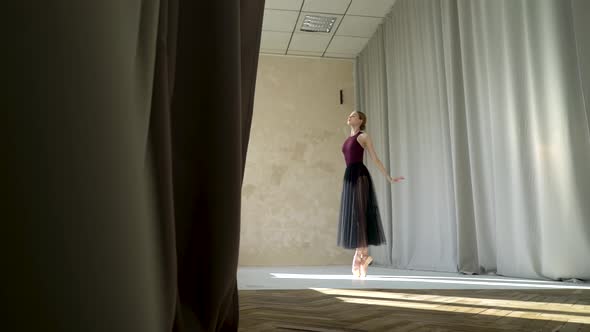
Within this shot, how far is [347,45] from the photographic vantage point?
253 inches

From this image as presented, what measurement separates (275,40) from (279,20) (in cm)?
62

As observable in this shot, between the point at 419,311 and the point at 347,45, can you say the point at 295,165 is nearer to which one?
the point at 347,45

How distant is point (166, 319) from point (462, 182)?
3.76m

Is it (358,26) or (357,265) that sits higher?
(358,26)

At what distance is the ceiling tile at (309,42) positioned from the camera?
6117mm

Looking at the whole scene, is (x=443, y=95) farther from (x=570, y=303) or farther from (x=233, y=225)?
(x=233, y=225)

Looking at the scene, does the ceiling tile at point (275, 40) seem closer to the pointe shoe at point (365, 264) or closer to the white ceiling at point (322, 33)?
the white ceiling at point (322, 33)

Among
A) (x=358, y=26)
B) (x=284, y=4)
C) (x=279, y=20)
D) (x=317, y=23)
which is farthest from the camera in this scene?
(x=358, y=26)

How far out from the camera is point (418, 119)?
191 inches

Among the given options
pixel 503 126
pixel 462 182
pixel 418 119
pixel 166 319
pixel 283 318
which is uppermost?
pixel 418 119

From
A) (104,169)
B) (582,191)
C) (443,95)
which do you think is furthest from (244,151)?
(443,95)

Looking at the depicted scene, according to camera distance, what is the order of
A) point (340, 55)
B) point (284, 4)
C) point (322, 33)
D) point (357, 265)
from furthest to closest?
point (340, 55)
point (322, 33)
point (284, 4)
point (357, 265)

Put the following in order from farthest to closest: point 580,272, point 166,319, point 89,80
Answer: point 580,272
point 166,319
point 89,80

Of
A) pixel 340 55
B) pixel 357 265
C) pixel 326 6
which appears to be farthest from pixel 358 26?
pixel 357 265
